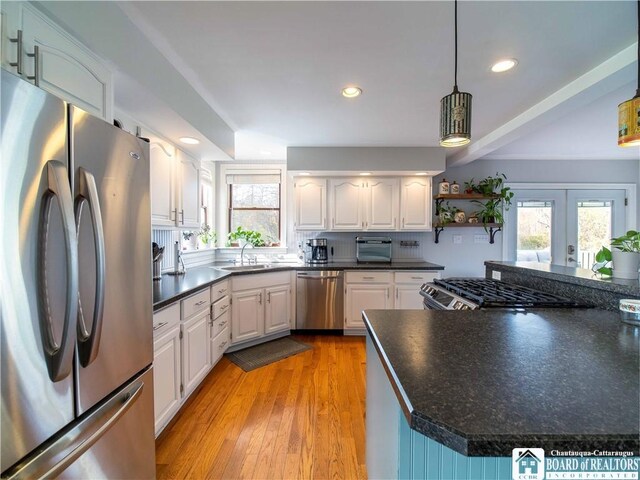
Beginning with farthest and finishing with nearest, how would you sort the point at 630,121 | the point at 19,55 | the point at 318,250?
the point at 318,250, the point at 630,121, the point at 19,55

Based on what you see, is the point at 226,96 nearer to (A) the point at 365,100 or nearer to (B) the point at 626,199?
(A) the point at 365,100

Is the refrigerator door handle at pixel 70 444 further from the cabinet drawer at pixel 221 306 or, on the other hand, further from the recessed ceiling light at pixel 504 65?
the recessed ceiling light at pixel 504 65

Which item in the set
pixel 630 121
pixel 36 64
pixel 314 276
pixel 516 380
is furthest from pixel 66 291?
pixel 314 276

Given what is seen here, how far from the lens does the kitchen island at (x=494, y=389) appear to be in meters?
0.49

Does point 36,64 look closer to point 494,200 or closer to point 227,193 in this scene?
point 227,193

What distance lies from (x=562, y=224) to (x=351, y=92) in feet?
13.1

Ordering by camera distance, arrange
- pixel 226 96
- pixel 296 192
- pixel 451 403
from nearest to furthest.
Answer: pixel 451 403 → pixel 226 96 → pixel 296 192

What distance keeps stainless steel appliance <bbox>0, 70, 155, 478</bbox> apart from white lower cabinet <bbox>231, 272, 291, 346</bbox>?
1746mm

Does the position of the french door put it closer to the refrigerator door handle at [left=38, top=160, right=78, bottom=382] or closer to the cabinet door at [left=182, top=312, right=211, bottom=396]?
the cabinet door at [left=182, top=312, right=211, bottom=396]

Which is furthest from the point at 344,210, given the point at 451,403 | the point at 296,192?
the point at 451,403

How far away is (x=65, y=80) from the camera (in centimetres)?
113

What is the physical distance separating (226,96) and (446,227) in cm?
335

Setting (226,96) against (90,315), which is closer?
(90,315)

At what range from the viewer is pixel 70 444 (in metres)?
0.86
